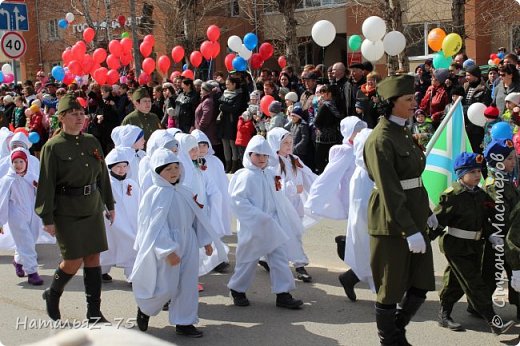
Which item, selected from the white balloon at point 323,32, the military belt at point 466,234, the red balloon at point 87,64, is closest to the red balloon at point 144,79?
the red balloon at point 87,64

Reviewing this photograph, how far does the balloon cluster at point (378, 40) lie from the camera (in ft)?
43.0

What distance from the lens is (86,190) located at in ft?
19.6

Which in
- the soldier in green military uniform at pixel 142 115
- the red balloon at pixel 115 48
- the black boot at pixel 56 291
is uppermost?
the red balloon at pixel 115 48

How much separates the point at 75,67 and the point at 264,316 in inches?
513

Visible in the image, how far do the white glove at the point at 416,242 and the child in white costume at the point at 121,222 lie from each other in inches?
140

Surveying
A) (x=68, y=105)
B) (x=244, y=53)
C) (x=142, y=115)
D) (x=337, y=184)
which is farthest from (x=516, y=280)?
(x=244, y=53)

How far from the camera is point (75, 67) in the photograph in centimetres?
1778

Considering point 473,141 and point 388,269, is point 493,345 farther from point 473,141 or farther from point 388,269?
point 473,141

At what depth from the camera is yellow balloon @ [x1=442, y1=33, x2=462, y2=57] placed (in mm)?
14008

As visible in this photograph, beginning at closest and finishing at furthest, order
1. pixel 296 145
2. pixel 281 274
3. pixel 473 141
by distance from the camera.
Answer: pixel 281 274, pixel 473 141, pixel 296 145

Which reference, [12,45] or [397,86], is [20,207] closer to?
[397,86]

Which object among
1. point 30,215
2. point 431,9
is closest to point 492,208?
point 30,215

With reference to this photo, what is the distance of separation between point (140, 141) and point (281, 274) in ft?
10.3

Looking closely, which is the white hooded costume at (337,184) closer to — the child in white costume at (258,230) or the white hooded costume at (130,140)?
the child in white costume at (258,230)
